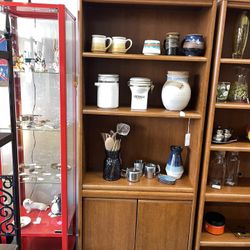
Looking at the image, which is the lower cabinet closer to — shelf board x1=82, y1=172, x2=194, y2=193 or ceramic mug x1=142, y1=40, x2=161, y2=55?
shelf board x1=82, y1=172, x2=194, y2=193

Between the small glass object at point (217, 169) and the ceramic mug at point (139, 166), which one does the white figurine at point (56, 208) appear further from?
the small glass object at point (217, 169)

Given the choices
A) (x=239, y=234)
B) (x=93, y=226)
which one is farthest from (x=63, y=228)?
(x=239, y=234)

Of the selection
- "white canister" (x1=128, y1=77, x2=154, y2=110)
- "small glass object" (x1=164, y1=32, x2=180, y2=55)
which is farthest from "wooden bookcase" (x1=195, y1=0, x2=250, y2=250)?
"white canister" (x1=128, y1=77, x2=154, y2=110)

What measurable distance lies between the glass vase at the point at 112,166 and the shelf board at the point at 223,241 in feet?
2.30

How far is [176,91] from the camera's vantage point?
1.56m

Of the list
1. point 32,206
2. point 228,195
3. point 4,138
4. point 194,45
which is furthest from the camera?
point 32,206

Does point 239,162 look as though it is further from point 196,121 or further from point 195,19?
point 195,19

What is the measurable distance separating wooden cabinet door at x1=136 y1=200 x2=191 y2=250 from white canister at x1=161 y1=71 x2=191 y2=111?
0.60 metres

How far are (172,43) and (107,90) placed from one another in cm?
48

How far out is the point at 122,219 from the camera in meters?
1.65

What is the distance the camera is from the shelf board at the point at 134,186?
1.62 m

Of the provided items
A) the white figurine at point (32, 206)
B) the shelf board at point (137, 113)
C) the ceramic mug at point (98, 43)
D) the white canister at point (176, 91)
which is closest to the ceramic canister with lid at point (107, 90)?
the shelf board at point (137, 113)

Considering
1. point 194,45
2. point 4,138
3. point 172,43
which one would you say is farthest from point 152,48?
point 4,138

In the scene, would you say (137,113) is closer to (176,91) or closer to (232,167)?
(176,91)
